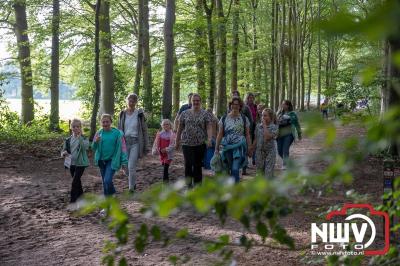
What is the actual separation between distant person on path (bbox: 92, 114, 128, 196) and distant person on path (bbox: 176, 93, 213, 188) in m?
1.26

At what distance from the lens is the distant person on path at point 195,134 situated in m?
8.17

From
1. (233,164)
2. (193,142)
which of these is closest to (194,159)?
(193,142)

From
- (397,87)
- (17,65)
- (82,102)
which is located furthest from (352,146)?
(82,102)

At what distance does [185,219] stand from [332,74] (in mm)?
8921

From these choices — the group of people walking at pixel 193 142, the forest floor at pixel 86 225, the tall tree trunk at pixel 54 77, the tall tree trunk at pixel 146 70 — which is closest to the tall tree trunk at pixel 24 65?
the tall tree trunk at pixel 54 77

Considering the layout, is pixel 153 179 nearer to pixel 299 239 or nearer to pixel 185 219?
pixel 185 219

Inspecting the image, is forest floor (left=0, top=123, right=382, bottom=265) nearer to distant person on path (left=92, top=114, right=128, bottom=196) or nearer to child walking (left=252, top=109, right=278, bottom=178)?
distant person on path (left=92, top=114, right=128, bottom=196)

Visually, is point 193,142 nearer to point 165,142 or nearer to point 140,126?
point 140,126

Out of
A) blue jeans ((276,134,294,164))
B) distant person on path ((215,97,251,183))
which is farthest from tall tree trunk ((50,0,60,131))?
distant person on path ((215,97,251,183))

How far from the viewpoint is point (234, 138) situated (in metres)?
8.20

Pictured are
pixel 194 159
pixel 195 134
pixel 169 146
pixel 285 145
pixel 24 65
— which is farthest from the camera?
pixel 24 65

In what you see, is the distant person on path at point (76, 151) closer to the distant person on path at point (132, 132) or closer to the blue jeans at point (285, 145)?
the distant person on path at point (132, 132)

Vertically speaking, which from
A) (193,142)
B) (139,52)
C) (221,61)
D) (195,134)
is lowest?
(193,142)

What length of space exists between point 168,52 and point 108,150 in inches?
315
